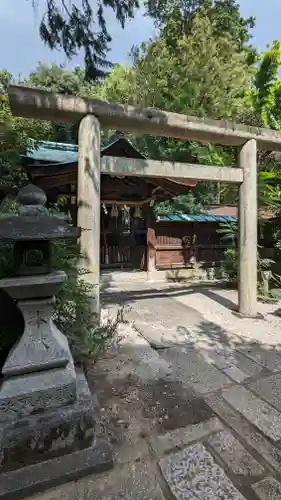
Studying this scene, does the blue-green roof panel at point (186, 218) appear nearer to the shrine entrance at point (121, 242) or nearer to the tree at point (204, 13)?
the shrine entrance at point (121, 242)

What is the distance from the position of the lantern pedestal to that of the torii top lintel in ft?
8.12

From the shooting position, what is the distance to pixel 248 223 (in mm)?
4723

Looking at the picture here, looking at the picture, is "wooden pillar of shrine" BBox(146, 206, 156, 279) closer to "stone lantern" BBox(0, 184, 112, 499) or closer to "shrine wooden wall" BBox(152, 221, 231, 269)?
"shrine wooden wall" BBox(152, 221, 231, 269)

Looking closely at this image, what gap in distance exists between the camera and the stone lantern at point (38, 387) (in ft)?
5.74

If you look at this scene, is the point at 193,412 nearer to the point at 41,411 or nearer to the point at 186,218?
the point at 41,411

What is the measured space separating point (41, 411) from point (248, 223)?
4103 mm

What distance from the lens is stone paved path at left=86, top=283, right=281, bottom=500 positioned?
170 cm

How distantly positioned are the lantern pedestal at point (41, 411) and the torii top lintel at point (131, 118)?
2.48m

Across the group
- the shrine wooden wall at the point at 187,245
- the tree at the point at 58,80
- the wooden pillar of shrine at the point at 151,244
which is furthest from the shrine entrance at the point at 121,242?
the tree at the point at 58,80

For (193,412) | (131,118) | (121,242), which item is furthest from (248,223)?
(121,242)

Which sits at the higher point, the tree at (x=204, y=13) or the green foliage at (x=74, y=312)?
the tree at (x=204, y=13)

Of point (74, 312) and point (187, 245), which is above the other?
→ point (187, 245)

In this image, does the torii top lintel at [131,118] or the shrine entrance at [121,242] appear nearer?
the torii top lintel at [131,118]

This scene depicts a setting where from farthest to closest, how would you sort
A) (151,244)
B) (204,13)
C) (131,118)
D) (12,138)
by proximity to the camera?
(204,13), (151,244), (131,118), (12,138)
